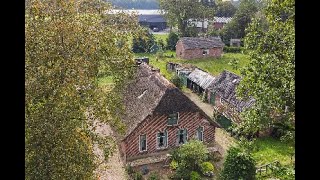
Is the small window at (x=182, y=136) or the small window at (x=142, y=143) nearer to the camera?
the small window at (x=142, y=143)

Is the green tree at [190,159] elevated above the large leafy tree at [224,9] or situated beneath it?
situated beneath

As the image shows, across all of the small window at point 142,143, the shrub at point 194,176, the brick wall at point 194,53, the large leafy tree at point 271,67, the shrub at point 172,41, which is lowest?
the shrub at point 194,176

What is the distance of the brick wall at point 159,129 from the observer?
2627cm

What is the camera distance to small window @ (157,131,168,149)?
27.2m

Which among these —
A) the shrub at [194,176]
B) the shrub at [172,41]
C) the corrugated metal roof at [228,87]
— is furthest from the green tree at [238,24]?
the shrub at [194,176]

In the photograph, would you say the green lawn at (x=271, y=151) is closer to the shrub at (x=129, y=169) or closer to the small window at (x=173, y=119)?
the small window at (x=173, y=119)

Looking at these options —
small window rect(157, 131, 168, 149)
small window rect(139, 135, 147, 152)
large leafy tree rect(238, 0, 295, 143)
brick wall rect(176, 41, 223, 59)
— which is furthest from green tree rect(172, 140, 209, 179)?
brick wall rect(176, 41, 223, 59)

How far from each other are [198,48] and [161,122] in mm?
35881

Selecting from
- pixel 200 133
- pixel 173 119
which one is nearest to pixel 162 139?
pixel 173 119

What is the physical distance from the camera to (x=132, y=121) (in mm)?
27234

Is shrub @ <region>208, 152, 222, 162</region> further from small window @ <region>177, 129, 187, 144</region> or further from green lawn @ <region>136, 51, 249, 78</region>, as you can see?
green lawn @ <region>136, 51, 249, 78</region>

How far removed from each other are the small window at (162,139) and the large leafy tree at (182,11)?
49.4 metres
